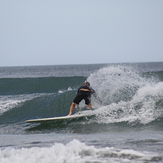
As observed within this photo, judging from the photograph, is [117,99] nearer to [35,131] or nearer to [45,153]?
[35,131]

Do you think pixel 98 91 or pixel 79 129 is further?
pixel 98 91

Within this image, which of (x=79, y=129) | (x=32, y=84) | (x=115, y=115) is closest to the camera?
(x=79, y=129)

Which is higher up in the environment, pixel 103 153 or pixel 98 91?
pixel 98 91

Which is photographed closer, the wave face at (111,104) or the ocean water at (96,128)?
the ocean water at (96,128)

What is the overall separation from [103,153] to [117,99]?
7879mm

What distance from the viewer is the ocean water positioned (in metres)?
4.55

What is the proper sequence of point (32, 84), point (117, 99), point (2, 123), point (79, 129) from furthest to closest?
point (32, 84)
point (117, 99)
point (2, 123)
point (79, 129)

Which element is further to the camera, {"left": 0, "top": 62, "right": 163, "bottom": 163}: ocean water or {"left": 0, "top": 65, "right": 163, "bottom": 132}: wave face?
{"left": 0, "top": 65, "right": 163, "bottom": 132}: wave face

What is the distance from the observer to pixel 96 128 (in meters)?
7.95

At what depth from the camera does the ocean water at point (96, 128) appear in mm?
4551

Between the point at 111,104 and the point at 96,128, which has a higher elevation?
the point at 111,104

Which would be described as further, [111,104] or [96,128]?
[111,104]

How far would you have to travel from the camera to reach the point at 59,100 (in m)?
13.6

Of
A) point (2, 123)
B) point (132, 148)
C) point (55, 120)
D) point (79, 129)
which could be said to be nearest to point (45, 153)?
point (132, 148)
